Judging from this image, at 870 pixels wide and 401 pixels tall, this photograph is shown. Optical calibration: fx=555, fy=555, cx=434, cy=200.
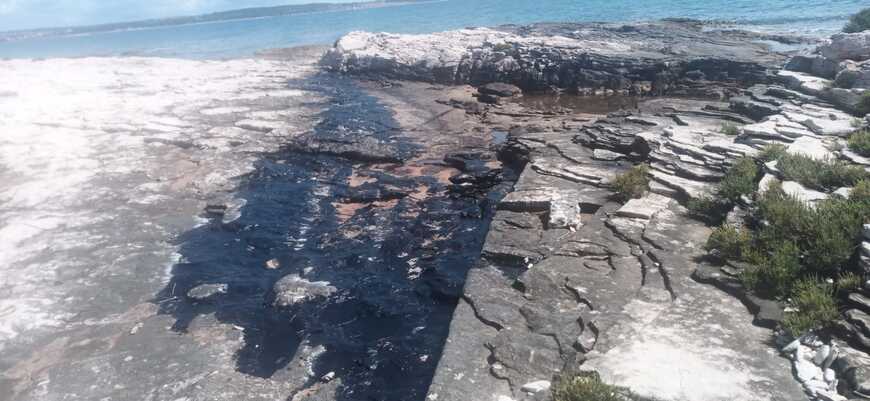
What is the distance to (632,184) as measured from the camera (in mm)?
Result: 12336

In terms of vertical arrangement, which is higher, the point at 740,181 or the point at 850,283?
the point at 850,283

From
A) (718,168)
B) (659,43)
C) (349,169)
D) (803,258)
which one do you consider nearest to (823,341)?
(803,258)

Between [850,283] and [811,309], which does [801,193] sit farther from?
[811,309]

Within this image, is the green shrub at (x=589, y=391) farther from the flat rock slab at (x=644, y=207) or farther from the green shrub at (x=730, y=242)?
the flat rock slab at (x=644, y=207)

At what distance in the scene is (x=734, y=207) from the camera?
→ 10.3m

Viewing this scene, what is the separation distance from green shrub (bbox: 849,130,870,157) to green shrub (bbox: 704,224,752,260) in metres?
4.26

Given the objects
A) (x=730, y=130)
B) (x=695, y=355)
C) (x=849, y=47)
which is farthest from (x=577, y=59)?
(x=695, y=355)

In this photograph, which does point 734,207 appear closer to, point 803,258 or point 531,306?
point 803,258

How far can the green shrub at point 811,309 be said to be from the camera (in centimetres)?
665

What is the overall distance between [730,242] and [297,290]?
8.03 m

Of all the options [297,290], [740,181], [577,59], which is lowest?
[297,290]

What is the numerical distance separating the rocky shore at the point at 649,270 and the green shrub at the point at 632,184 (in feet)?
0.66

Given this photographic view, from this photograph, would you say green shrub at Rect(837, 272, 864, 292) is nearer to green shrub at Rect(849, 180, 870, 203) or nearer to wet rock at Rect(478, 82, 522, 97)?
green shrub at Rect(849, 180, 870, 203)

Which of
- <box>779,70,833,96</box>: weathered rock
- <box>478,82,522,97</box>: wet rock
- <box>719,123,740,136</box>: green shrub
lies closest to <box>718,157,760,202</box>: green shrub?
<box>719,123,740,136</box>: green shrub
